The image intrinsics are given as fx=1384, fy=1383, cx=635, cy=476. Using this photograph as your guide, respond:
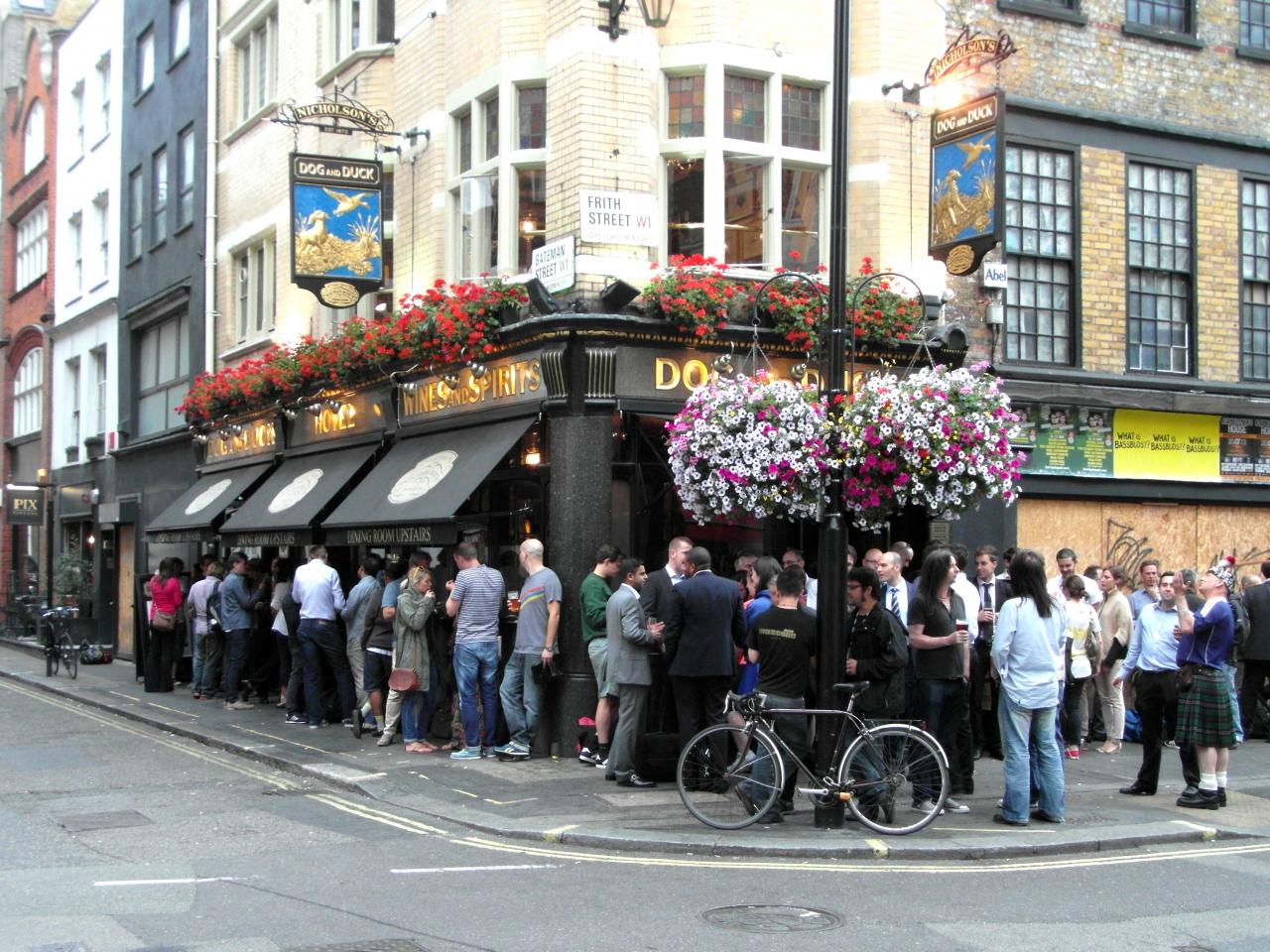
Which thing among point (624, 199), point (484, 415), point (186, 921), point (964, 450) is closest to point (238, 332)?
point (484, 415)

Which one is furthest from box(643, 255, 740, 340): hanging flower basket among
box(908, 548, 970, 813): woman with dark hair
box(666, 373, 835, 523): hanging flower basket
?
box(908, 548, 970, 813): woman with dark hair

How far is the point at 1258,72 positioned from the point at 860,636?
1151 cm

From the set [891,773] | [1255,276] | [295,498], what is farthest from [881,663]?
[1255,276]

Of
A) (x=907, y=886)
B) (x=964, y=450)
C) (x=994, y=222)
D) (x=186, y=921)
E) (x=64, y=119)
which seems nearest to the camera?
(x=186, y=921)

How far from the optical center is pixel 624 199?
13555 mm

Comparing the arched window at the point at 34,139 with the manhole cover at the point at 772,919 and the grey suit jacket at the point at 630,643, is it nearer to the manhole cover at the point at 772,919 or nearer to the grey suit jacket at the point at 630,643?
the grey suit jacket at the point at 630,643

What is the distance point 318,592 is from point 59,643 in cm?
1032

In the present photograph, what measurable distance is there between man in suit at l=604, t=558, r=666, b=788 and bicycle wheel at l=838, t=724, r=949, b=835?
237 centimetres

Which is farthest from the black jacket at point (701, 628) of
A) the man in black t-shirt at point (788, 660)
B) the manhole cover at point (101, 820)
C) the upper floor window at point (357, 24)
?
the upper floor window at point (357, 24)

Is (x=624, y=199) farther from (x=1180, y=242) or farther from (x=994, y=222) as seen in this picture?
(x=1180, y=242)

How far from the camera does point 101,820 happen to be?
10289mm

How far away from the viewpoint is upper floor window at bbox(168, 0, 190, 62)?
25.5 m

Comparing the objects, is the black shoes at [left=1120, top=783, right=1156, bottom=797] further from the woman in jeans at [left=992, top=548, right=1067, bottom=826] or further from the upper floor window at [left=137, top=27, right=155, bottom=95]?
the upper floor window at [left=137, top=27, right=155, bottom=95]

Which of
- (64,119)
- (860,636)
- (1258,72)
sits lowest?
(860,636)
